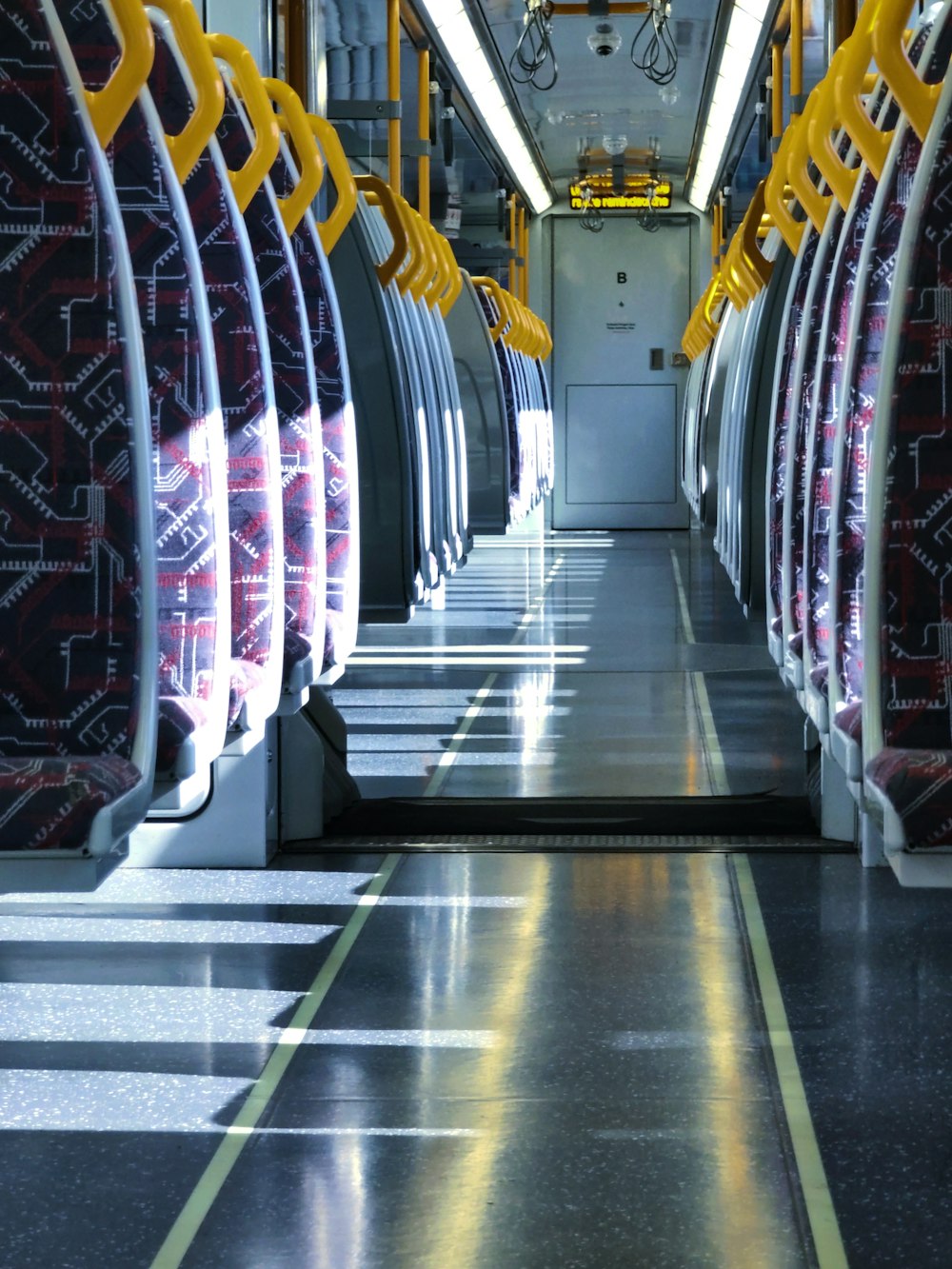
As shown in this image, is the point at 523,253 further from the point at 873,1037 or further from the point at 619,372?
the point at 873,1037

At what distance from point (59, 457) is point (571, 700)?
5607 millimetres

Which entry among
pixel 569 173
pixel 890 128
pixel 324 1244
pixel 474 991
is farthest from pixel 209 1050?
pixel 569 173

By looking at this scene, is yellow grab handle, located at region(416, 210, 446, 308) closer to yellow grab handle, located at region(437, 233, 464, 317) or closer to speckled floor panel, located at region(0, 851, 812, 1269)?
yellow grab handle, located at region(437, 233, 464, 317)

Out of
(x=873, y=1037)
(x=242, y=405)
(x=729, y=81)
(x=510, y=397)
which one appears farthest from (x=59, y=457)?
(x=729, y=81)

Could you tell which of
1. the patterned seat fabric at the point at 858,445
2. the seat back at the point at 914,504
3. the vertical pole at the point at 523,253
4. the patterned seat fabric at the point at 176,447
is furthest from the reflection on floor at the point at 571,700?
the vertical pole at the point at 523,253

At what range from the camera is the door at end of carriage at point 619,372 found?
2084 centimetres

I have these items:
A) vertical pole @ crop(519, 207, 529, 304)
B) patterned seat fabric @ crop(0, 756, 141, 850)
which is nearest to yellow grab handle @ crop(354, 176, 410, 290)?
patterned seat fabric @ crop(0, 756, 141, 850)

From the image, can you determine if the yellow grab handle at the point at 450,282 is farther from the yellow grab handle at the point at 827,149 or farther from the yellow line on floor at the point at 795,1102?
the yellow grab handle at the point at 827,149

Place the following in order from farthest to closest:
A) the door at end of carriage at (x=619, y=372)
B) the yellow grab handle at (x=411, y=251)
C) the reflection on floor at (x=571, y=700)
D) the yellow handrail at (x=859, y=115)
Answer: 1. the door at end of carriage at (x=619, y=372)
2. the reflection on floor at (x=571, y=700)
3. the yellow grab handle at (x=411, y=251)
4. the yellow handrail at (x=859, y=115)

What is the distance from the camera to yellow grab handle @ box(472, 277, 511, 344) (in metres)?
11.0

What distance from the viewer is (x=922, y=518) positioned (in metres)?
2.31

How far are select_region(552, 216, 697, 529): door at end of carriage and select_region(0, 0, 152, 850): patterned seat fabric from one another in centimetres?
1886

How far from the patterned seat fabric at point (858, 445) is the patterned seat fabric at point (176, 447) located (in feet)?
3.00

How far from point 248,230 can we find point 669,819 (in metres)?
2.30
